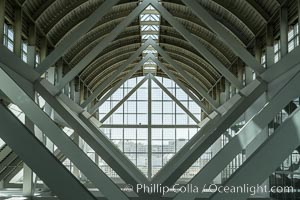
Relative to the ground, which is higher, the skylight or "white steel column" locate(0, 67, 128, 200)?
the skylight

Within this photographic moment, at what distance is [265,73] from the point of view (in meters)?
24.1

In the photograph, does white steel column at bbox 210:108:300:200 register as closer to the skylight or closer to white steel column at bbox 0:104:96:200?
white steel column at bbox 0:104:96:200

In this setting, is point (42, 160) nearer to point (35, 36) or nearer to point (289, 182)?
point (289, 182)

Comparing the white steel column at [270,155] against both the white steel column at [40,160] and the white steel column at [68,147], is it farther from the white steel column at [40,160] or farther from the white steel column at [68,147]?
the white steel column at [68,147]

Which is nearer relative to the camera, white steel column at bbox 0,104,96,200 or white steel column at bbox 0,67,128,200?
white steel column at bbox 0,104,96,200

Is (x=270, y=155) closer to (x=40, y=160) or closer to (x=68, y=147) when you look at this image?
(x=40, y=160)

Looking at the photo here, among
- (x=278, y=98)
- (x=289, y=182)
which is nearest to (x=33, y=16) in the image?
(x=289, y=182)

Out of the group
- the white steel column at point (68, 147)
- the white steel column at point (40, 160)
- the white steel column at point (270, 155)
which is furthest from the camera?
the white steel column at point (68, 147)

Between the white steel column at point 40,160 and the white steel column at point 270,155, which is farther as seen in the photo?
the white steel column at point 40,160

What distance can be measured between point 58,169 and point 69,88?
1545 inches

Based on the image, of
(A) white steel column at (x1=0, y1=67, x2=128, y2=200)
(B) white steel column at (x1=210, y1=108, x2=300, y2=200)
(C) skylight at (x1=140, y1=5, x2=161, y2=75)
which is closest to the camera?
(B) white steel column at (x1=210, y1=108, x2=300, y2=200)

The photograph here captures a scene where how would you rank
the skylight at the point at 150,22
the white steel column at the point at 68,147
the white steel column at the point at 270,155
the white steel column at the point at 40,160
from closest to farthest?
1. the white steel column at the point at 270,155
2. the white steel column at the point at 40,160
3. the white steel column at the point at 68,147
4. the skylight at the point at 150,22

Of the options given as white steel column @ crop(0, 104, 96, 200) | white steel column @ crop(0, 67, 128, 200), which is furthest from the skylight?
white steel column @ crop(0, 104, 96, 200)

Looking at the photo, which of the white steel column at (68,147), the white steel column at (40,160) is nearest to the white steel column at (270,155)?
the white steel column at (40,160)
